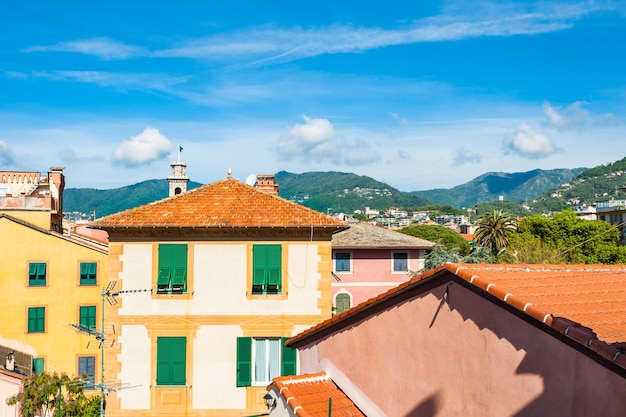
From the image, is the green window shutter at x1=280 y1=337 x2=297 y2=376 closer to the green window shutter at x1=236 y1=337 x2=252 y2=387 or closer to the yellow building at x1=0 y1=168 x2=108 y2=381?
the green window shutter at x1=236 y1=337 x2=252 y2=387

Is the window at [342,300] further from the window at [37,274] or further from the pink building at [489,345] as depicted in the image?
the pink building at [489,345]

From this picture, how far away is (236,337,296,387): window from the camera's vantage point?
54.1 ft

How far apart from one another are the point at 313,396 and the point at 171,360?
8.90 metres

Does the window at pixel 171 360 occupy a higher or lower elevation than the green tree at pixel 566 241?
lower

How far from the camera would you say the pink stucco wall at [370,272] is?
36500 millimetres

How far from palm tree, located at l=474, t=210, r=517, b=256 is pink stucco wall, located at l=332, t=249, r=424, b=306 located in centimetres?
2063

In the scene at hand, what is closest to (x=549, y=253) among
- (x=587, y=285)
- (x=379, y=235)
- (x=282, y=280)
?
(x=379, y=235)

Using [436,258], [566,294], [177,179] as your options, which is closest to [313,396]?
[566,294]

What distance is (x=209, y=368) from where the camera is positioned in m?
16.6

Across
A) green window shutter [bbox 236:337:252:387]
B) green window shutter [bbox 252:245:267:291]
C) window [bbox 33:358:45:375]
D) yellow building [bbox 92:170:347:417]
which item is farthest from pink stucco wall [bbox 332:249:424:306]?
green window shutter [bbox 236:337:252:387]

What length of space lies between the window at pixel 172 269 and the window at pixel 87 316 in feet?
38.3

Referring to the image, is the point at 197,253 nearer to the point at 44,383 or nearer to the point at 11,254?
the point at 44,383

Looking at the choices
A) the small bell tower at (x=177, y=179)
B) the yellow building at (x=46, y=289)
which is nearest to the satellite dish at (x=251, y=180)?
the yellow building at (x=46, y=289)

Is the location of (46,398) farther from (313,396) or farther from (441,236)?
(441,236)
